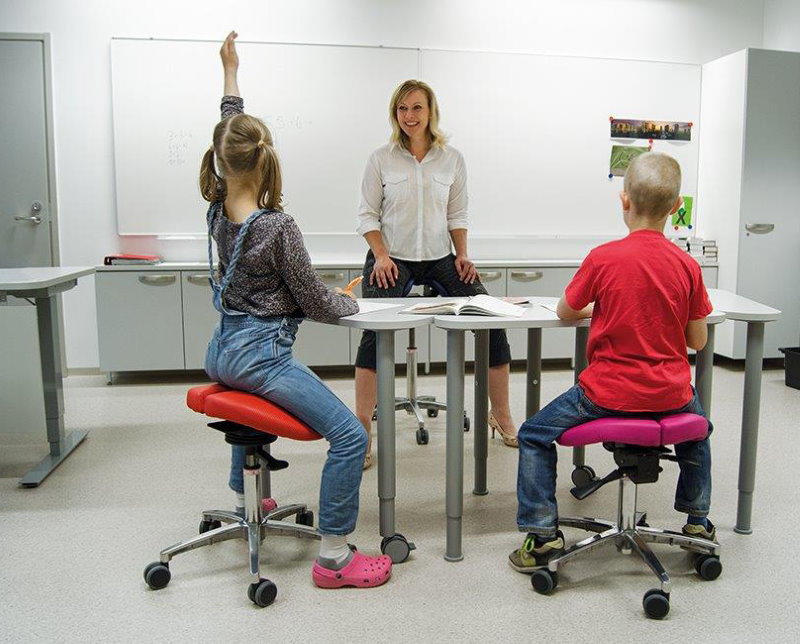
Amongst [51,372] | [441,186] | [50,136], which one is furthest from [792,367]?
[50,136]

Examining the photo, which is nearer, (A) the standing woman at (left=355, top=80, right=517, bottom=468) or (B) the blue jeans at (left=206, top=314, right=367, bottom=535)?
(B) the blue jeans at (left=206, top=314, right=367, bottom=535)

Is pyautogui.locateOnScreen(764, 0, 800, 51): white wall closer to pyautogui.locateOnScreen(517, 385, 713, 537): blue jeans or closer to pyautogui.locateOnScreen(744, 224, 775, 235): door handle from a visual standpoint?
pyautogui.locateOnScreen(744, 224, 775, 235): door handle

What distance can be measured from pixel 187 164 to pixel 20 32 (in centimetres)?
119

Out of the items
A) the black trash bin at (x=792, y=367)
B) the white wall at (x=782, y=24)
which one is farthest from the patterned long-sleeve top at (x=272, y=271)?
the white wall at (x=782, y=24)

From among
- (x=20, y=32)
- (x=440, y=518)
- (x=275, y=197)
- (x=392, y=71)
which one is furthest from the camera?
(x=392, y=71)

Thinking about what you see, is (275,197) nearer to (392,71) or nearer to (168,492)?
(168,492)

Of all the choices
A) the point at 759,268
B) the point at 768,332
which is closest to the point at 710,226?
the point at 759,268

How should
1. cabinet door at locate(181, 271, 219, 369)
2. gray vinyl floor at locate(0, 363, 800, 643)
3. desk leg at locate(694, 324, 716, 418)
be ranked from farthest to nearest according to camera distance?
cabinet door at locate(181, 271, 219, 369) < desk leg at locate(694, 324, 716, 418) < gray vinyl floor at locate(0, 363, 800, 643)

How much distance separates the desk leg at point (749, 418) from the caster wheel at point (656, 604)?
64 cm

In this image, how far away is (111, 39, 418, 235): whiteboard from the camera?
4.50 metres

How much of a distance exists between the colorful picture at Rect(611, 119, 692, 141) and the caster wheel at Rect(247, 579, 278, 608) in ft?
13.1

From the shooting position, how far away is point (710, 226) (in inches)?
195

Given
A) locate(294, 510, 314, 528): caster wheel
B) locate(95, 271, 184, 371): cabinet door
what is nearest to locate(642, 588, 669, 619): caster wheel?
locate(294, 510, 314, 528): caster wheel

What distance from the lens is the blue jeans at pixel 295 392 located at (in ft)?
6.24
